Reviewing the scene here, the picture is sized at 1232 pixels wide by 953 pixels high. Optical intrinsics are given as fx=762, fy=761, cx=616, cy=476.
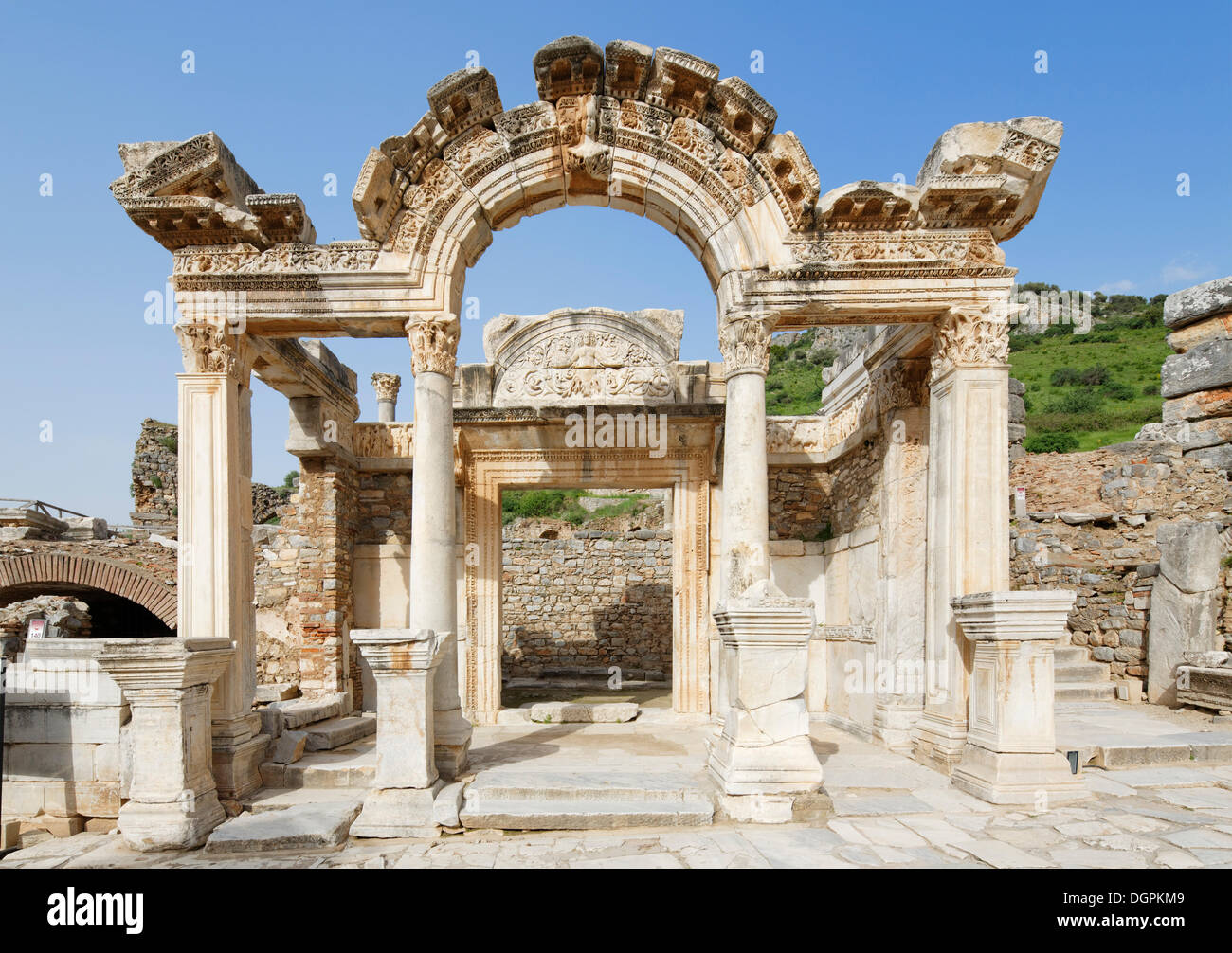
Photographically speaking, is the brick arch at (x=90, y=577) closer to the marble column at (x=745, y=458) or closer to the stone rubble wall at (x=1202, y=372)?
the marble column at (x=745, y=458)

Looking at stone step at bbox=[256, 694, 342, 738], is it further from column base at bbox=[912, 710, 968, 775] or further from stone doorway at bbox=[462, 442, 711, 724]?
column base at bbox=[912, 710, 968, 775]

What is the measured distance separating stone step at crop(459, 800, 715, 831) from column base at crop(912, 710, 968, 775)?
2.34 meters

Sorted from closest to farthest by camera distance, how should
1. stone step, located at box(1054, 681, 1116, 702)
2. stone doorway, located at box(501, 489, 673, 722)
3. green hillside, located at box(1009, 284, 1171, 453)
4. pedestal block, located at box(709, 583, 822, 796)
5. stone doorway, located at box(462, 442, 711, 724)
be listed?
pedestal block, located at box(709, 583, 822, 796), stone doorway, located at box(462, 442, 711, 724), stone step, located at box(1054, 681, 1116, 702), stone doorway, located at box(501, 489, 673, 722), green hillside, located at box(1009, 284, 1171, 453)

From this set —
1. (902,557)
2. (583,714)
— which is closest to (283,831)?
(583,714)

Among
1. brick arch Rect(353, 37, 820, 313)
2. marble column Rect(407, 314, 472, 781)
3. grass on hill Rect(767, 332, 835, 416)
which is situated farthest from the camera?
grass on hill Rect(767, 332, 835, 416)

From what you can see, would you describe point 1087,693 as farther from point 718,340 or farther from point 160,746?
point 160,746

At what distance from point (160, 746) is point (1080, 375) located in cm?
3838

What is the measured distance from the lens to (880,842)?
4.96 metres

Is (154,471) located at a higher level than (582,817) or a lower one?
higher

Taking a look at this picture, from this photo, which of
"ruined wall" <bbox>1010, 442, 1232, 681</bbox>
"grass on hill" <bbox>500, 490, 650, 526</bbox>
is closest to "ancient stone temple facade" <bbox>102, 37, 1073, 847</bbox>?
"ruined wall" <bbox>1010, 442, 1232, 681</bbox>

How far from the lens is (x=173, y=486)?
2158cm

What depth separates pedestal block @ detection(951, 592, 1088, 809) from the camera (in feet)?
18.8

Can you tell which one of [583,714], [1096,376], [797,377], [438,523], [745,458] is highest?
[797,377]

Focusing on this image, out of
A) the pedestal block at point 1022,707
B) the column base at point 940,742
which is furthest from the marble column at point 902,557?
the pedestal block at point 1022,707
